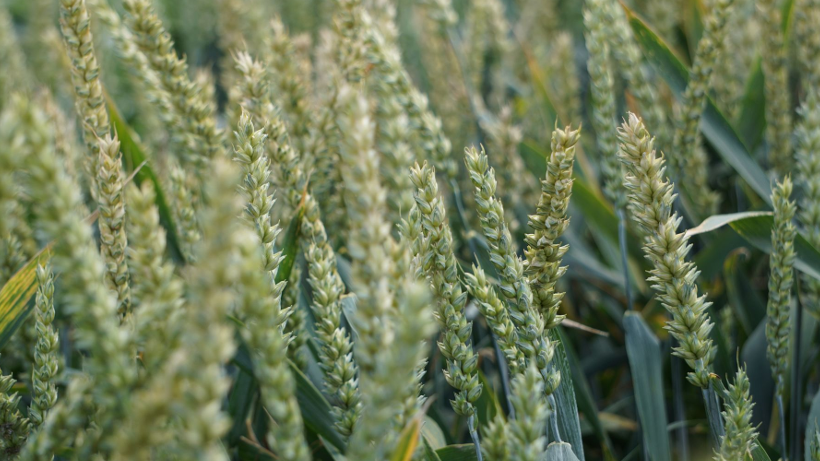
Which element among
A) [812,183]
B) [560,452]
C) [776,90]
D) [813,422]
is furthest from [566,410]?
[776,90]

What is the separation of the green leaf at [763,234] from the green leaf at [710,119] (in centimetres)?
14

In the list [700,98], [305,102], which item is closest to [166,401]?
[305,102]

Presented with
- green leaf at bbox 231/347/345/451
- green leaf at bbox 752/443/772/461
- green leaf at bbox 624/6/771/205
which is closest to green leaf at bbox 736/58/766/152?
green leaf at bbox 624/6/771/205

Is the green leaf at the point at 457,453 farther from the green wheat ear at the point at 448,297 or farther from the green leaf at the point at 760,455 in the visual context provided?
the green leaf at the point at 760,455

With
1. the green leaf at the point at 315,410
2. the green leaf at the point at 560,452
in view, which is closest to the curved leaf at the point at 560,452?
the green leaf at the point at 560,452

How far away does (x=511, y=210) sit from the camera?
1.11 m

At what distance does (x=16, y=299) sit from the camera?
740 mm

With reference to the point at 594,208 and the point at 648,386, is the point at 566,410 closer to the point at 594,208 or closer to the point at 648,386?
the point at 648,386

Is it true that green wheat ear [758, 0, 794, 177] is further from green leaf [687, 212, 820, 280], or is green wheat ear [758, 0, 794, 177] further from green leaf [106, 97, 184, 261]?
green leaf [106, 97, 184, 261]

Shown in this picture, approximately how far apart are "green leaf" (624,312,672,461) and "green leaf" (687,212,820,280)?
16 centimetres

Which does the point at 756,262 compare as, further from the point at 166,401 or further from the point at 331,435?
the point at 166,401

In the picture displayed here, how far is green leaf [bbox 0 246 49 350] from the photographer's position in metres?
0.73

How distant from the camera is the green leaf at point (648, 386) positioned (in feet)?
2.40

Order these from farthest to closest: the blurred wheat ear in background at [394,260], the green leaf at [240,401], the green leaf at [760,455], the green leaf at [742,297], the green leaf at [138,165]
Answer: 1. the green leaf at [742,297]
2. the green leaf at [138,165]
3. the green leaf at [240,401]
4. the green leaf at [760,455]
5. the blurred wheat ear in background at [394,260]
